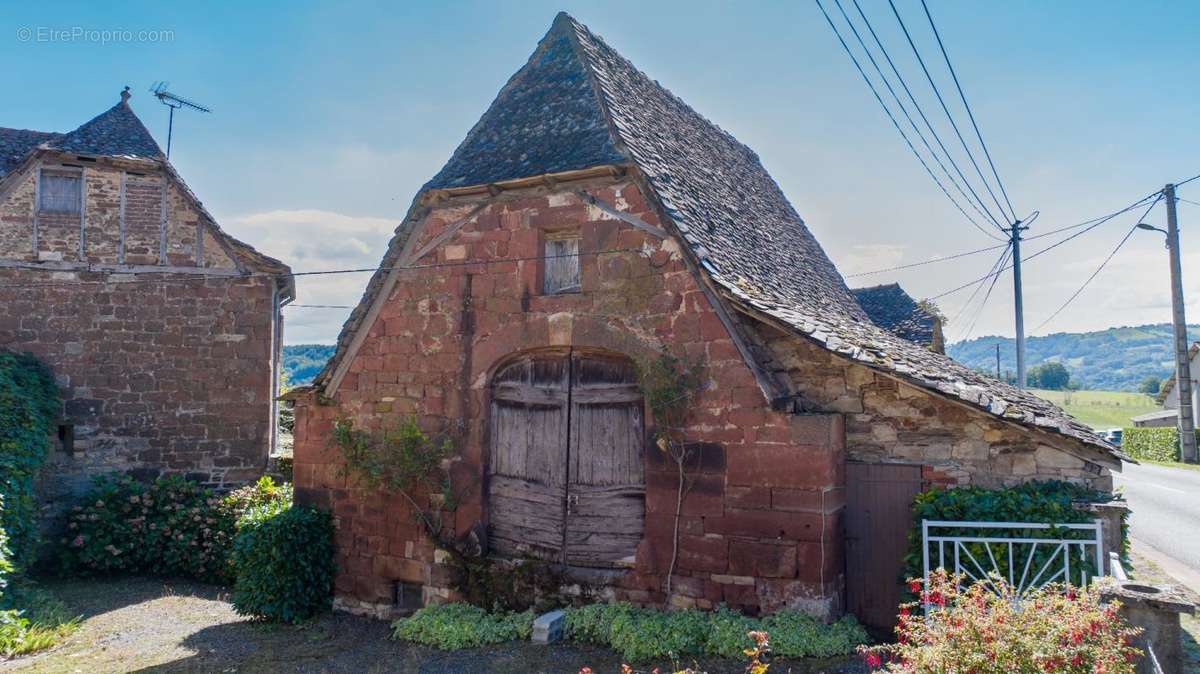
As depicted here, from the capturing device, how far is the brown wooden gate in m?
7.86

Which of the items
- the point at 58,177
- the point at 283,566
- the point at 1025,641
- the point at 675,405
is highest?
the point at 58,177

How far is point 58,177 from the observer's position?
13211 millimetres

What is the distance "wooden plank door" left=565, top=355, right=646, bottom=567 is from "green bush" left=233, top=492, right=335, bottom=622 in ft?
11.3

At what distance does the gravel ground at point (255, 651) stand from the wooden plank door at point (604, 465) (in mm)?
1084

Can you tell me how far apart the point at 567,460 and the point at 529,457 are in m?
0.49

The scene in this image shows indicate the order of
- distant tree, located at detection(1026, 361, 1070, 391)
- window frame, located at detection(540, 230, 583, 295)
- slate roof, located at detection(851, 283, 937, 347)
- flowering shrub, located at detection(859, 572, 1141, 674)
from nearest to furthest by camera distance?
1. flowering shrub, located at detection(859, 572, 1141, 674)
2. window frame, located at detection(540, 230, 583, 295)
3. slate roof, located at detection(851, 283, 937, 347)
4. distant tree, located at detection(1026, 361, 1070, 391)

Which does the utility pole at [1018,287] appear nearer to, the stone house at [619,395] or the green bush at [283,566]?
the stone house at [619,395]

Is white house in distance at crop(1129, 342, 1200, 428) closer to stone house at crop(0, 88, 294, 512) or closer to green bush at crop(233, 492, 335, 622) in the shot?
stone house at crop(0, 88, 294, 512)

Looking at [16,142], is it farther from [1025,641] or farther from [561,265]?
[1025,641]

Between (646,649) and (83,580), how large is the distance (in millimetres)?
10097

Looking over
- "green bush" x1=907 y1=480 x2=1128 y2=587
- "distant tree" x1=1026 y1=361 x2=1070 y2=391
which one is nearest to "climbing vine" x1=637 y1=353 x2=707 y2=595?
"green bush" x1=907 y1=480 x2=1128 y2=587

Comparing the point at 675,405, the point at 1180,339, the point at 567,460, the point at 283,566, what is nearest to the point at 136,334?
the point at 283,566

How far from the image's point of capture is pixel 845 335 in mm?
8180

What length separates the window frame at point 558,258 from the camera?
28.9 ft
